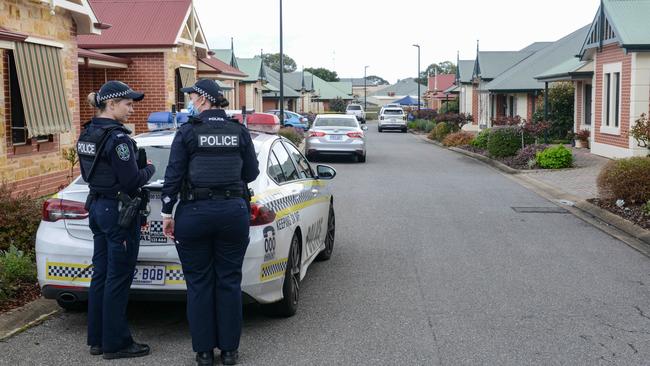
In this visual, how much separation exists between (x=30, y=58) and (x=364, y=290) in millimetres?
8100

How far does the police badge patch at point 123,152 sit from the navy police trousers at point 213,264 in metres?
A: 0.48

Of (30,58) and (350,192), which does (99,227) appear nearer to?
(30,58)

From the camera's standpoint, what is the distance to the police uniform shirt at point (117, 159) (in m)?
5.51

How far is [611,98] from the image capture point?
23.6 meters

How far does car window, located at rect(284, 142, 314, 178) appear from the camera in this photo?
8.16 meters

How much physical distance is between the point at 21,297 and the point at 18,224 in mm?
1335

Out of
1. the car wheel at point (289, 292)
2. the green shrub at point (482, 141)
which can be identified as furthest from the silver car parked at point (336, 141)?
the car wheel at point (289, 292)

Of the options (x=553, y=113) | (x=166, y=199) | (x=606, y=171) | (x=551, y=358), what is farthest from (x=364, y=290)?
(x=553, y=113)

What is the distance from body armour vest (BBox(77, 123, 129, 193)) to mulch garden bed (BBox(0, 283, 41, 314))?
5.69 ft

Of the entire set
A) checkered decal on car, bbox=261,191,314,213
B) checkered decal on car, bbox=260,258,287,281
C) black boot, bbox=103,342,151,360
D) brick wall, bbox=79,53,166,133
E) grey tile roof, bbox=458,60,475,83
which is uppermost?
grey tile roof, bbox=458,60,475,83

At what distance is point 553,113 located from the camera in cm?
3241

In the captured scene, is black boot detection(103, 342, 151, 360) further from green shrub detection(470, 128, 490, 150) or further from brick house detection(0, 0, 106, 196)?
green shrub detection(470, 128, 490, 150)

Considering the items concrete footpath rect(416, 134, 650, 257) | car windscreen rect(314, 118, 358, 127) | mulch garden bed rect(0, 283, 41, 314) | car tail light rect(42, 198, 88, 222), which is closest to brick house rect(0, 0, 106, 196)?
mulch garden bed rect(0, 283, 41, 314)

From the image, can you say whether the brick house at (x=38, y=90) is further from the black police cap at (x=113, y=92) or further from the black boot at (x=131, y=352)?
the black boot at (x=131, y=352)
